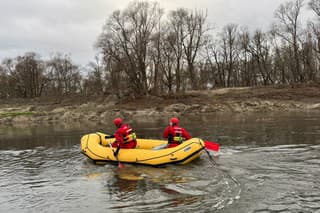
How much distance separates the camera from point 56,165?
12.3m

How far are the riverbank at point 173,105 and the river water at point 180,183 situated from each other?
2146 cm

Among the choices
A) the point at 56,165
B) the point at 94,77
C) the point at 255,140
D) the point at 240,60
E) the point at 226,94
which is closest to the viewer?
the point at 56,165

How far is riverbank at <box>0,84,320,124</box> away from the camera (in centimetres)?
3512

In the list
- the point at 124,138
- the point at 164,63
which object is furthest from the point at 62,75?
the point at 124,138

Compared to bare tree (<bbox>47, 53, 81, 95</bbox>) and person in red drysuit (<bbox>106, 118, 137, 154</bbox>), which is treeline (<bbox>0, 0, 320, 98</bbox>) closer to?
bare tree (<bbox>47, 53, 81, 95</bbox>)

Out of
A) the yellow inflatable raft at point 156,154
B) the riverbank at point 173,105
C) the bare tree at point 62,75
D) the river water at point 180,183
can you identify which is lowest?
the river water at point 180,183

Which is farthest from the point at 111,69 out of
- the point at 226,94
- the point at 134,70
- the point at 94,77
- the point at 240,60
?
the point at 240,60

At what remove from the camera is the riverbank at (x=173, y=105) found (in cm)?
3512

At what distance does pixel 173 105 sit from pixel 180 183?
2867 cm

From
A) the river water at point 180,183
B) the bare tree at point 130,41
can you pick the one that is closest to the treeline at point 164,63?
the bare tree at point 130,41

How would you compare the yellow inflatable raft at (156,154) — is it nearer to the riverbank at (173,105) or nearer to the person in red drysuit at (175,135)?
the person in red drysuit at (175,135)

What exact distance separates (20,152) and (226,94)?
27.8 m

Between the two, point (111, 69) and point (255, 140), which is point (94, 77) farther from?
point (255, 140)

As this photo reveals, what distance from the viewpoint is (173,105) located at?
37.5 metres
